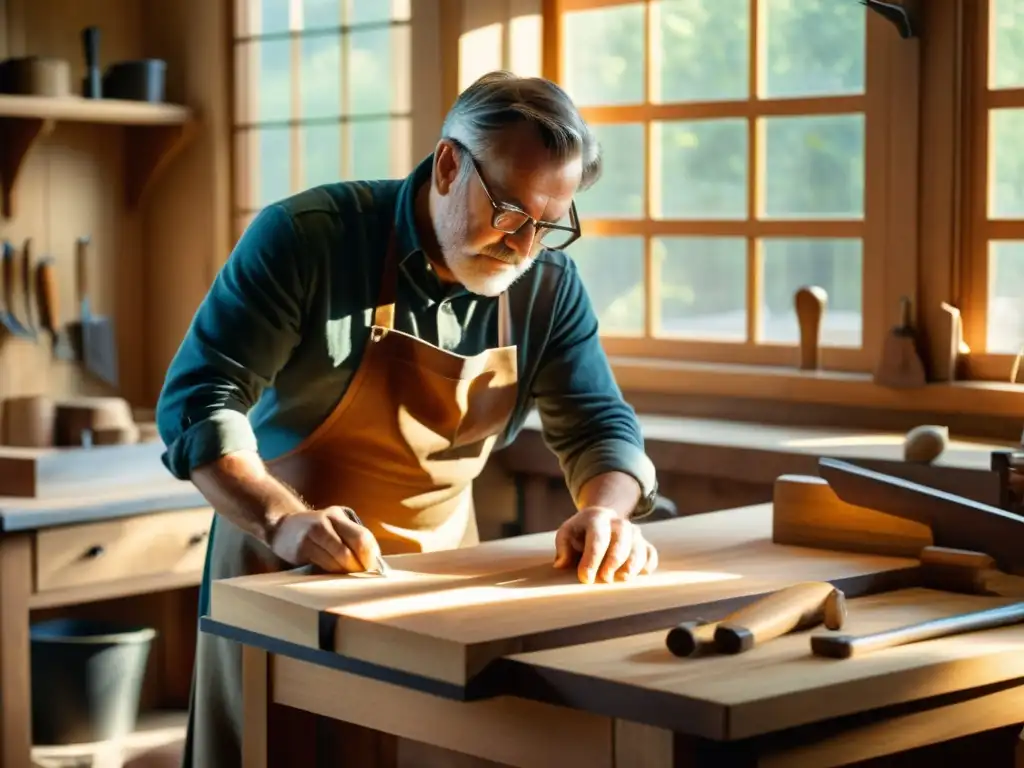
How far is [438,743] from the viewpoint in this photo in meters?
1.94

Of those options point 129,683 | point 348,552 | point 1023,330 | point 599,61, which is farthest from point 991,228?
point 129,683

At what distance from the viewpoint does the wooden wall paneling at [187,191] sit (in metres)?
4.55

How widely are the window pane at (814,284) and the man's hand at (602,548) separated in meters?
1.38

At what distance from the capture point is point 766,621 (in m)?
1.87

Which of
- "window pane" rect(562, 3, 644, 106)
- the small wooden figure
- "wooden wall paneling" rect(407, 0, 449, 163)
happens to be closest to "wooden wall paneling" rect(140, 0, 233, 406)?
"wooden wall paneling" rect(407, 0, 449, 163)

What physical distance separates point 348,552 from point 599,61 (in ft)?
6.80

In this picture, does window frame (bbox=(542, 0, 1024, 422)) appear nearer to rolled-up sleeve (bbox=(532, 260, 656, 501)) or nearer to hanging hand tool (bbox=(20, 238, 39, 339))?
rolled-up sleeve (bbox=(532, 260, 656, 501))

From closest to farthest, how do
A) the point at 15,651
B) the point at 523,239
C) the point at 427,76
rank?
the point at 523,239, the point at 15,651, the point at 427,76

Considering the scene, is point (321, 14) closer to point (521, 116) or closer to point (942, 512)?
point (521, 116)

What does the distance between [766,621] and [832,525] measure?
1.99 ft

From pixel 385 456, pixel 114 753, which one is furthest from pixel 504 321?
pixel 114 753

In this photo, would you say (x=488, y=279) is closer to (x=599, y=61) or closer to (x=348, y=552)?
(x=348, y=552)

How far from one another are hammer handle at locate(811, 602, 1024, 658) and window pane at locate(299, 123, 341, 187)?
8.81 feet

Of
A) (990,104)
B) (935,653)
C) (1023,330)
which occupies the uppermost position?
(990,104)
